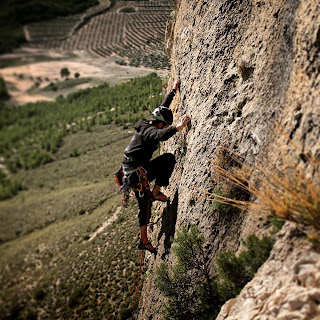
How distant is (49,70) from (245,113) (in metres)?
7.11

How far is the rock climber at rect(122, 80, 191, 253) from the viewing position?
464cm

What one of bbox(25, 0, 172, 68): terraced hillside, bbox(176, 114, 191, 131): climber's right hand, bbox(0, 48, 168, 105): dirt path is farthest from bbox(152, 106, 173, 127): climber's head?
bbox(25, 0, 172, 68): terraced hillside

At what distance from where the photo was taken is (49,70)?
28.0 feet

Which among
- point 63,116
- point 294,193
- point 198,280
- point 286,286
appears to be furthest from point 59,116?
point 286,286

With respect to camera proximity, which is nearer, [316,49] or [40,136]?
[316,49]

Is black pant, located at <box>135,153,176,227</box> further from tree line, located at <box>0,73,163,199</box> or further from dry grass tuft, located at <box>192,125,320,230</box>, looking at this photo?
dry grass tuft, located at <box>192,125,320,230</box>

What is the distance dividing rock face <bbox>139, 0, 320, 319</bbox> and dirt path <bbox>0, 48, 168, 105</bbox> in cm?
235

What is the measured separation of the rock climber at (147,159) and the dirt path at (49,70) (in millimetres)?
2643

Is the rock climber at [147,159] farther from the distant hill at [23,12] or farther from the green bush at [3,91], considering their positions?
the distant hill at [23,12]

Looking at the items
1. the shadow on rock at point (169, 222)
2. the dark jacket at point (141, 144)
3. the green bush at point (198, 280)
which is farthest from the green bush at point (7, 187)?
the green bush at point (198, 280)

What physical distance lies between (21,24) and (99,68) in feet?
9.12

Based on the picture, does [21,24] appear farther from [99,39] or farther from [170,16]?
[170,16]

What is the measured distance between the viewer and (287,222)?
2518 millimetres

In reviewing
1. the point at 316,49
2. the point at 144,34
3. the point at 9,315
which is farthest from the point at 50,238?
the point at 316,49
